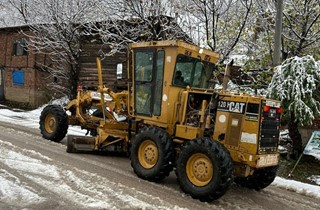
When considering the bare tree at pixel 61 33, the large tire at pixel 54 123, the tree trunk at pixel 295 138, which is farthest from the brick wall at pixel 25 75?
the tree trunk at pixel 295 138

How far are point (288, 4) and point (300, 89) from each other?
3.81 m

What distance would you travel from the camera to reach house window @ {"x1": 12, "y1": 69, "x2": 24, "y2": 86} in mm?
21902

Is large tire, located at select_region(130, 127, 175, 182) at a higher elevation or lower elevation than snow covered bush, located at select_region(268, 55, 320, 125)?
lower

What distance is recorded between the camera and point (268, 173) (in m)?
6.96

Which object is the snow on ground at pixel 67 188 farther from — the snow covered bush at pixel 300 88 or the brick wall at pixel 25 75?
the brick wall at pixel 25 75

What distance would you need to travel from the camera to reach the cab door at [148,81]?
733 centimetres

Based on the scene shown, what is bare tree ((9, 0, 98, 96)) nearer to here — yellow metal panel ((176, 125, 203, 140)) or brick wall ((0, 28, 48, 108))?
brick wall ((0, 28, 48, 108))

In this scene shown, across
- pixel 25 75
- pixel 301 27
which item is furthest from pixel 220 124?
pixel 25 75

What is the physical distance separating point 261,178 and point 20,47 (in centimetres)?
1894

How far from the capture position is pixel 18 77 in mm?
22125

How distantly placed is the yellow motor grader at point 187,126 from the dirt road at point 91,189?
0.32 meters

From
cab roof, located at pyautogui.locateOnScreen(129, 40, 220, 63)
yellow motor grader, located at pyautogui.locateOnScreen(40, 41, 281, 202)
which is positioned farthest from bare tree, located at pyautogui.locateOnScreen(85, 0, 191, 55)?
cab roof, located at pyautogui.locateOnScreen(129, 40, 220, 63)

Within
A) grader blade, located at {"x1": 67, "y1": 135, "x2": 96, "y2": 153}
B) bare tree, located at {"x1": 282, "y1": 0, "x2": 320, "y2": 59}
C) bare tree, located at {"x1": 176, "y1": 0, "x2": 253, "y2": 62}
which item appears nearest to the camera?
grader blade, located at {"x1": 67, "y1": 135, "x2": 96, "y2": 153}

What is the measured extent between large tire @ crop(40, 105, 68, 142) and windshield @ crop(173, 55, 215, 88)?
4.12m
